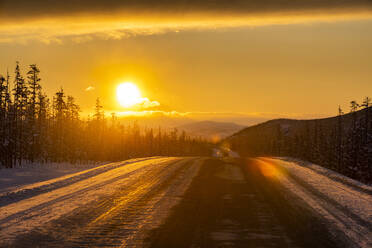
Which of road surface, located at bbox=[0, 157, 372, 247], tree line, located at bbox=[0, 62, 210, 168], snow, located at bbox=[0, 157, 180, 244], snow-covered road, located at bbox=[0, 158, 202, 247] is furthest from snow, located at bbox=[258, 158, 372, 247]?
tree line, located at bbox=[0, 62, 210, 168]

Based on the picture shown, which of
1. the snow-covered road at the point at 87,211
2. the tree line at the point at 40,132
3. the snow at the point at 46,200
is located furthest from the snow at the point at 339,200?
the tree line at the point at 40,132

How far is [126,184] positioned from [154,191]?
2.32m

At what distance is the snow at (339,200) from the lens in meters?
8.05

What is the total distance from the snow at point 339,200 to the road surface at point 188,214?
3 cm

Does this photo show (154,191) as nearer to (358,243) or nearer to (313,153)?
(358,243)

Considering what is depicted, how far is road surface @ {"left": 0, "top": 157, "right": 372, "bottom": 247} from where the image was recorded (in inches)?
281

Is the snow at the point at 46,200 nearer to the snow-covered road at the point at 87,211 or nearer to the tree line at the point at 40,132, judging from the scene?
the snow-covered road at the point at 87,211

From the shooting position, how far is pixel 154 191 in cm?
1304

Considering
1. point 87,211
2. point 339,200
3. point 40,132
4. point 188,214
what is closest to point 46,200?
point 87,211

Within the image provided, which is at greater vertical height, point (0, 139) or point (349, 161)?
point (0, 139)

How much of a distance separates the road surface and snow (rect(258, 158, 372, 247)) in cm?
3

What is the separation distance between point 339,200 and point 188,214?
5.55 meters

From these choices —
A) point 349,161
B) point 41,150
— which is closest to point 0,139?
point 41,150

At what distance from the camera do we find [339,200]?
459 inches
